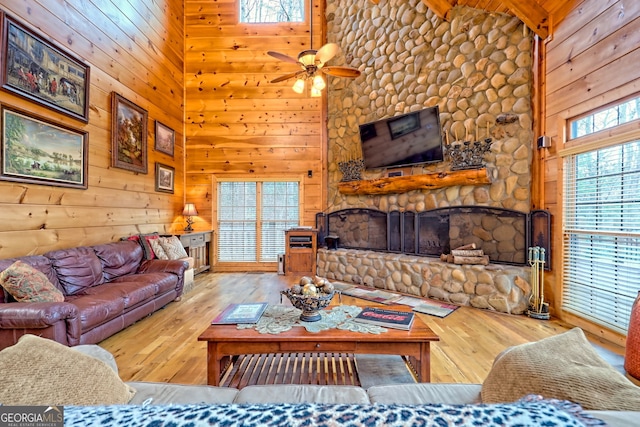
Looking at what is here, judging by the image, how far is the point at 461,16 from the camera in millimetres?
4230

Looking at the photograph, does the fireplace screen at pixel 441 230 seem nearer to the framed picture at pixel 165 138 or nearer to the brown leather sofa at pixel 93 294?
the brown leather sofa at pixel 93 294

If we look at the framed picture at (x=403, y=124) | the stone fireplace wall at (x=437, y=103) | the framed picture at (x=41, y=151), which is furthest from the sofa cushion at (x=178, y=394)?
the framed picture at (x=403, y=124)

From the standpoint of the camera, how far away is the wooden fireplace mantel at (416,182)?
3902 mm

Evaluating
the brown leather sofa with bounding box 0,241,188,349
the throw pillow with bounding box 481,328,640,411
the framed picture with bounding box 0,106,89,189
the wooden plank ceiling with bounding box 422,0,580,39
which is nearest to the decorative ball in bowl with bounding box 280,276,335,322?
the throw pillow with bounding box 481,328,640,411

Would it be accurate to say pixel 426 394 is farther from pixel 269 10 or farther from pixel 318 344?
pixel 269 10

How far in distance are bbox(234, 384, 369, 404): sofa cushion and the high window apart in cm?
284

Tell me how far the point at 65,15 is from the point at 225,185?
346cm

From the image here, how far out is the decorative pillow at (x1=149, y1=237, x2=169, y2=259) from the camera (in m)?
4.18

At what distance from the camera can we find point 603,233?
278 cm

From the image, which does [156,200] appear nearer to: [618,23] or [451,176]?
[451,176]

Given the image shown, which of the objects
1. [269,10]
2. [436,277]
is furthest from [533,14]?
[269,10]

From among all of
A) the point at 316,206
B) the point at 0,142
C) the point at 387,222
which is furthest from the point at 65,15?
the point at 387,222

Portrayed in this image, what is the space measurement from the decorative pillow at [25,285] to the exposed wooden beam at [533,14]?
17.7 feet

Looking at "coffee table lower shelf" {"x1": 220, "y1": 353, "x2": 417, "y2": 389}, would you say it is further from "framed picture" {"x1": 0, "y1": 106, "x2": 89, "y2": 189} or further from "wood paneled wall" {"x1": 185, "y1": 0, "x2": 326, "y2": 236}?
"wood paneled wall" {"x1": 185, "y1": 0, "x2": 326, "y2": 236}
